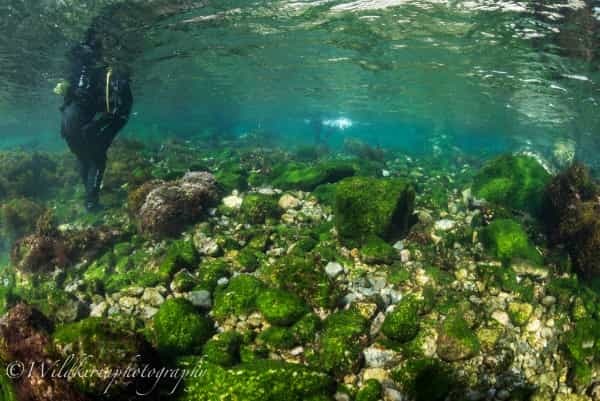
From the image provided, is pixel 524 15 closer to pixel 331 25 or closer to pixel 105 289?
pixel 331 25

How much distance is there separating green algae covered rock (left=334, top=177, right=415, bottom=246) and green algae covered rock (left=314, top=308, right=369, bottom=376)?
2426mm

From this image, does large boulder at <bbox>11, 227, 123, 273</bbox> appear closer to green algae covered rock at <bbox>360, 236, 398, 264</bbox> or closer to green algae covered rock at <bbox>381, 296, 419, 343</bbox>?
green algae covered rock at <bbox>360, 236, 398, 264</bbox>

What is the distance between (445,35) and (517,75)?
321 inches

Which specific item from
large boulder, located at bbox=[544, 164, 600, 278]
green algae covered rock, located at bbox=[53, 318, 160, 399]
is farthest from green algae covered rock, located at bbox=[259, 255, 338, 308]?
large boulder, located at bbox=[544, 164, 600, 278]

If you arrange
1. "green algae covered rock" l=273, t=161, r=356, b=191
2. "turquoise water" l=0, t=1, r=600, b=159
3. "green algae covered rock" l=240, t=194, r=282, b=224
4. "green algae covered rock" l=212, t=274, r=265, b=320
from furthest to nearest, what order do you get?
"turquoise water" l=0, t=1, r=600, b=159 → "green algae covered rock" l=273, t=161, r=356, b=191 → "green algae covered rock" l=240, t=194, r=282, b=224 → "green algae covered rock" l=212, t=274, r=265, b=320

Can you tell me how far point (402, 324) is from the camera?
4.87 meters

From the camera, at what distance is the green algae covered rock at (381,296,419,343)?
15.8ft

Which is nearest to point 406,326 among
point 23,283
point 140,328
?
point 140,328

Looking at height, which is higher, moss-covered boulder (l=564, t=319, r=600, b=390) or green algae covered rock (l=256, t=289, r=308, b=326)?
green algae covered rock (l=256, t=289, r=308, b=326)

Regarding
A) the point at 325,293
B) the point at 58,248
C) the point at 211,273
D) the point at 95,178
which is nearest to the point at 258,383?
the point at 325,293

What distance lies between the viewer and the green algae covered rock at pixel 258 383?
3818 millimetres

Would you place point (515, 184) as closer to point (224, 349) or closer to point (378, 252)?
point (378, 252)

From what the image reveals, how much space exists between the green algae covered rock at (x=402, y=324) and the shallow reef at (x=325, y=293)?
0.02m

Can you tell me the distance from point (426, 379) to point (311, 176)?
282 inches
